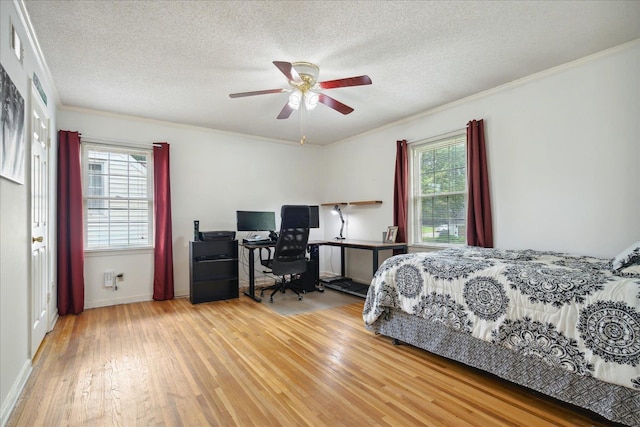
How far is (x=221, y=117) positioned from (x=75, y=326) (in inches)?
115

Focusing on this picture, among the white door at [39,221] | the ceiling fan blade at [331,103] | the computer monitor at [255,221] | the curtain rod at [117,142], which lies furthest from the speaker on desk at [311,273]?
the white door at [39,221]

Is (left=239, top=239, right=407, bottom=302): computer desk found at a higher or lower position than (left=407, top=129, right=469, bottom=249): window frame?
lower

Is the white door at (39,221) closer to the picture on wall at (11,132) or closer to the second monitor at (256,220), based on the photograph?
the picture on wall at (11,132)

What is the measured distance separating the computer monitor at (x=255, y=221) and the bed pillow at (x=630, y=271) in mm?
4025

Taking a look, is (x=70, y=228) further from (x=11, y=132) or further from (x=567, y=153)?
(x=567, y=153)

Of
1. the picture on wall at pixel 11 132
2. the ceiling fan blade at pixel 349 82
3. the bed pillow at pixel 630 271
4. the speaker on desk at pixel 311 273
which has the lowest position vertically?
the speaker on desk at pixel 311 273

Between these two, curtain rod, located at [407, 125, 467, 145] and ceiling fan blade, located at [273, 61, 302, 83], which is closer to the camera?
ceiling fan blade, located at [273, 61, 302, 83]

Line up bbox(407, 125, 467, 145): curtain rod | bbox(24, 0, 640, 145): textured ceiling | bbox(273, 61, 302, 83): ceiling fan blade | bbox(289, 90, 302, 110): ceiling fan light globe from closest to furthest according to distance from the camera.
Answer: bbox(24, 0, 640, 145): textured ceiling, bbox(273, 61, 302, 83): ceiling fan blade, bbox(289, 90, 302, 110): ceiling fan light globe, bbox(407, 125, 467, 145): curtain rod

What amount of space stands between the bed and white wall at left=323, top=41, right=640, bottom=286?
400 mm

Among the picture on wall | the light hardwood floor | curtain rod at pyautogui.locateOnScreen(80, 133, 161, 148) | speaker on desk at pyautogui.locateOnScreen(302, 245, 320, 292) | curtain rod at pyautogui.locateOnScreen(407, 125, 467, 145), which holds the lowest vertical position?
the light hardwood floor

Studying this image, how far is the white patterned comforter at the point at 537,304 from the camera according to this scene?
160cm

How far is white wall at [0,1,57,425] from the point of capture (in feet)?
5.66

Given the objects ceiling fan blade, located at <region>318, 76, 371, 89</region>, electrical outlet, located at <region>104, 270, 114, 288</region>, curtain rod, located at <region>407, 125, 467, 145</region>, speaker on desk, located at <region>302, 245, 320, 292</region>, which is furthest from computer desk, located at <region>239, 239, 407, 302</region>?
ceiling fan blade, located at <region>318, 76, 371, 89</region>

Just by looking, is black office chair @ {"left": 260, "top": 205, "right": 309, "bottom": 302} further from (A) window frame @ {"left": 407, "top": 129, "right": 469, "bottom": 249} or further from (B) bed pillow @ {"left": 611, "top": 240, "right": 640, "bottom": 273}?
(B) bed pillow @ {"left": 611, "top": 240, "right": 640, "bottom": 273}
